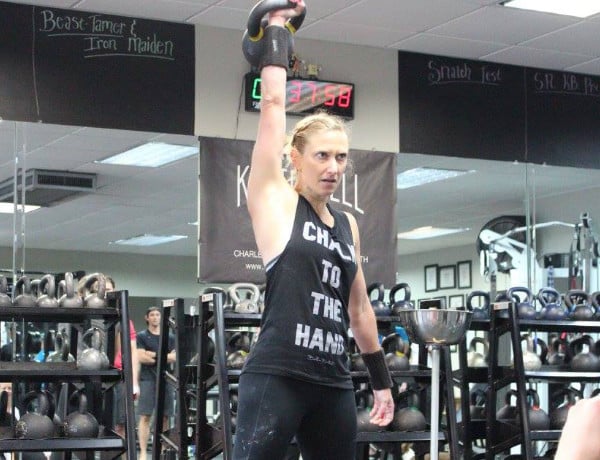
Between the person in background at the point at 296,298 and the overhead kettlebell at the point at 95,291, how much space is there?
2691mm

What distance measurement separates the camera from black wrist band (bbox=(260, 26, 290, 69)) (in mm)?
2650

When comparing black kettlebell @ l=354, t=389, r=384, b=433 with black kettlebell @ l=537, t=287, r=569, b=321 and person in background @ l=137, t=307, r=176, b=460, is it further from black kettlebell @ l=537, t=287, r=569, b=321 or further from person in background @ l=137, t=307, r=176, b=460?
person in background @ l=137, t=307, r=176, b=460

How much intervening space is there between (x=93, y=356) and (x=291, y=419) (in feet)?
8.87

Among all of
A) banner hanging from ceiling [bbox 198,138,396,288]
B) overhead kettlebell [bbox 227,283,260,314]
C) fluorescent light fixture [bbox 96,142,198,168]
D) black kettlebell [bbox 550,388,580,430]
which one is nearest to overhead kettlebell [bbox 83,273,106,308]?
overhead kettlebell [bbox 227,283,260,314]

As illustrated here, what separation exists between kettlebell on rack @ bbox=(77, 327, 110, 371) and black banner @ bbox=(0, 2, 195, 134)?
1.27 m

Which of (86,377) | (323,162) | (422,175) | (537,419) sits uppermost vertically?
(422,175)

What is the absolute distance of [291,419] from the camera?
8.50 feet

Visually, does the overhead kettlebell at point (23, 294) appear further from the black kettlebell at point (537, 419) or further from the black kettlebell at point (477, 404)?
→ the black kettlebell at point (537, 419)

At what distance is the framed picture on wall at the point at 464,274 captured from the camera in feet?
24.8

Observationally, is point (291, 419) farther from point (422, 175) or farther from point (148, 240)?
point (148, 240)

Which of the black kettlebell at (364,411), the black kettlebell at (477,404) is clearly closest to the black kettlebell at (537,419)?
the black kettlebell at (477,404)

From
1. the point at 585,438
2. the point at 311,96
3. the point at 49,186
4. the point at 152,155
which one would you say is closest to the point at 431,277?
the point at 311,96

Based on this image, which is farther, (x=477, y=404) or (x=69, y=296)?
(x=477, y=404)

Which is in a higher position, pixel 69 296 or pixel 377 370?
pixel 69 296
